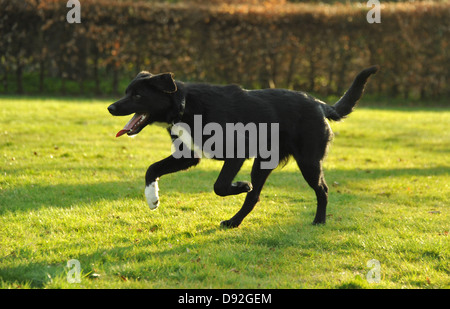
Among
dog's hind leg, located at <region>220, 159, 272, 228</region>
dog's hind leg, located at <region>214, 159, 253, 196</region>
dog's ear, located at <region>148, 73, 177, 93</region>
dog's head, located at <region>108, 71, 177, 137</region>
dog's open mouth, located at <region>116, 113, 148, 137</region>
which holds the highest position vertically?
dog's ear, located at <region>148, 73, 177, 93</region>

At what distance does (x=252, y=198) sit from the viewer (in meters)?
5.46

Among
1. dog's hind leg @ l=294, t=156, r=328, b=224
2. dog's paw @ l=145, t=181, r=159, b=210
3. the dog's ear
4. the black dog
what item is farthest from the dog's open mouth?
dog's hind leg @ l=294, t=156, r=328, b=224

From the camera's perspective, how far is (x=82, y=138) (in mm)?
9930

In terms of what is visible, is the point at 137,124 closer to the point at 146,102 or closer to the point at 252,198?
the point at 146,102

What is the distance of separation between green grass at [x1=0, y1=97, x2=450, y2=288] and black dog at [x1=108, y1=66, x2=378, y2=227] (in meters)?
0.48

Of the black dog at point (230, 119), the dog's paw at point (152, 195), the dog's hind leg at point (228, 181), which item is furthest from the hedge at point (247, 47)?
the dog's hind leg at point (228, 181)

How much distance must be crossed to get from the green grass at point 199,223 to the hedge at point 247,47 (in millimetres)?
6564

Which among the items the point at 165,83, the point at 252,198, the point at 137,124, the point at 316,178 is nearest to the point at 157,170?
the point at 137,124

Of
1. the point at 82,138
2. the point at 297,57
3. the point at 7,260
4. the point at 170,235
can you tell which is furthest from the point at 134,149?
the point at 297,57

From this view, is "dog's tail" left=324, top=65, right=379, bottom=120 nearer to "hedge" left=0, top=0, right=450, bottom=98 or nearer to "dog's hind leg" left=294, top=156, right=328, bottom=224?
"dog's hind leg" left=294, top=156, right=328, bottom=224

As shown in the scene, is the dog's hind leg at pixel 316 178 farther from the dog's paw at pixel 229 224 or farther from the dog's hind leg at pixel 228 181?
the dog's paw at pixel 229 224

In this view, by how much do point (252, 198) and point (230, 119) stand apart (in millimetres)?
983

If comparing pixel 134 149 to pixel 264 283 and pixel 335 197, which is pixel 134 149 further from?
pixel 264 283

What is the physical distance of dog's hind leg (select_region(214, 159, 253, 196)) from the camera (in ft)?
16.1
